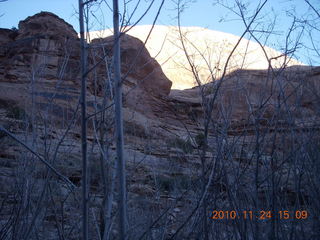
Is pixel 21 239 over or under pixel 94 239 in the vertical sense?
over

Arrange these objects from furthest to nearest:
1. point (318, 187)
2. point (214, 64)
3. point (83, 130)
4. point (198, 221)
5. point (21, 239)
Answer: point (214, 64) < point (318, 187) < point (21, 239) < point (198, 221) < point (83, 130)

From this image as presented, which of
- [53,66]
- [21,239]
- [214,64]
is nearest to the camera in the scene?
[21,239]

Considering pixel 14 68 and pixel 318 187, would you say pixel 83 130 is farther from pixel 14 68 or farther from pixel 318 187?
pixel 14 68

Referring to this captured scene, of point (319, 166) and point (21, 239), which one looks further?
point (319, 166)

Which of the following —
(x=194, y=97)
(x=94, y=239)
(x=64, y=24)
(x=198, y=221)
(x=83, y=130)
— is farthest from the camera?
(x=194, y=97)

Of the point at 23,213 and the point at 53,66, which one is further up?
the point at 53,66

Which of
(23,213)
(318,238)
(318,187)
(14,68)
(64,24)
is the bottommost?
(318,238)

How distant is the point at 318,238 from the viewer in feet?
8.00

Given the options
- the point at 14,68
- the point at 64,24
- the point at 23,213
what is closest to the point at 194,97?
the point at 64,24

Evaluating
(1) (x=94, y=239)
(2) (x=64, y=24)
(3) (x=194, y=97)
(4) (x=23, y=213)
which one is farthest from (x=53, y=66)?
(4) (x=23, y=213)

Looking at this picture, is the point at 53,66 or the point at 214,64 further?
the point at 53,66

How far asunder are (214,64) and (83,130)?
209 centimetres

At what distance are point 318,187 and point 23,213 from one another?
89.6 inches

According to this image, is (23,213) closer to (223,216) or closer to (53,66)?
(223,216)
